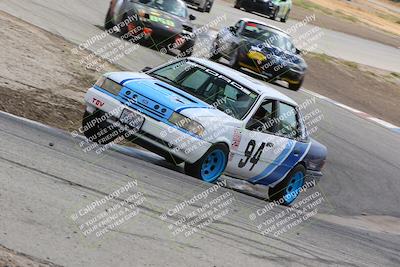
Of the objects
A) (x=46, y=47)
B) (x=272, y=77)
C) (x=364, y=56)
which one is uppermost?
(x=46, y=47)

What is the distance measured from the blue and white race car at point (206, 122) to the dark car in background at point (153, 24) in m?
8.26

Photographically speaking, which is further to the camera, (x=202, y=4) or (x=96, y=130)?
(x=202, y=4)

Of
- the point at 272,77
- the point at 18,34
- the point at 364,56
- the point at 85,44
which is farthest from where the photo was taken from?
the point at 364,56

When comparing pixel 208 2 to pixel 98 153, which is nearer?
pixel 98 153

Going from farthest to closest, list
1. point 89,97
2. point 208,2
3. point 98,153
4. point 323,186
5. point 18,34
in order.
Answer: point 208,2 → point 18,34 → point 323,186 → point 89,97 → point 98,153

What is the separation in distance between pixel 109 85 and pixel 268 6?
27.5 metres

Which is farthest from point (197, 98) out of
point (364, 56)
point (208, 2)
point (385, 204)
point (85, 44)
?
point (364, 56)

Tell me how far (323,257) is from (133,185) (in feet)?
6.28

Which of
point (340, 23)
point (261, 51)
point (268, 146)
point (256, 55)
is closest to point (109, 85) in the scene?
point (268, 146)

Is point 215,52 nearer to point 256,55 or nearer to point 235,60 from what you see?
point 235,60

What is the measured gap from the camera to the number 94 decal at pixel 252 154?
10031 mm

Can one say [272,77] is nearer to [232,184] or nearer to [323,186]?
[323,186]

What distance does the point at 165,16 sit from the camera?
19234 mm

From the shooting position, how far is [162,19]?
19047 mm
